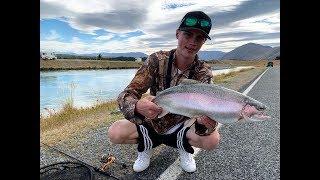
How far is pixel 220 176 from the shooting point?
4.02 metres

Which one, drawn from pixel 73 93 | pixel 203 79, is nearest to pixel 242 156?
pixel 203 79

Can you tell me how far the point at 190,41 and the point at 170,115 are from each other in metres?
0.88

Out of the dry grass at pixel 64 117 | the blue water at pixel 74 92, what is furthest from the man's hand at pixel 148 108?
the dry grass at pixel 64 117

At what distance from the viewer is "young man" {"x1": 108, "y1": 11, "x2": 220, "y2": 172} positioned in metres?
3.78

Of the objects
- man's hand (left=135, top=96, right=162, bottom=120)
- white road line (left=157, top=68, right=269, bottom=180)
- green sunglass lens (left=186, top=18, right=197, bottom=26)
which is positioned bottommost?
white road line (left=157, top=68, right=269, bottom=180)

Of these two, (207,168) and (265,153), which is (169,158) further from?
(265,153)

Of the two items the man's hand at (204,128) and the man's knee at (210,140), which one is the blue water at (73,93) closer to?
the man's hand at (204,128)

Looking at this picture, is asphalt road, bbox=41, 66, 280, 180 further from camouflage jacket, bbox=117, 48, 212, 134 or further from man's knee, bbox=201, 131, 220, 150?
camouflage jacket, bbox=117, 48, 212, 134

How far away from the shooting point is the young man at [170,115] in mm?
3781

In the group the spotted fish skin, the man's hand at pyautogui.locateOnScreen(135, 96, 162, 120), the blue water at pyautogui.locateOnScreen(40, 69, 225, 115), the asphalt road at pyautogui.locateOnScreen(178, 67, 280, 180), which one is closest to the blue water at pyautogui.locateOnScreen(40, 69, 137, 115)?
the blue water at pyautogui.locateOnScreen(40, 69, 225, 115)

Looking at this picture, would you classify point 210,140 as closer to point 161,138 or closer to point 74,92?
point 161,138

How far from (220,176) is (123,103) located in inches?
47.4

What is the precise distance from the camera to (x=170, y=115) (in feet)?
14.2
